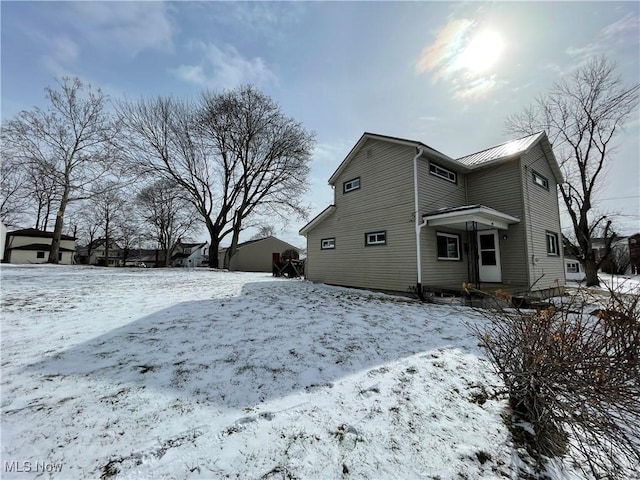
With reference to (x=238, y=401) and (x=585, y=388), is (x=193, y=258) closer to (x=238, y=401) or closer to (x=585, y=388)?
(x=238, y=401)

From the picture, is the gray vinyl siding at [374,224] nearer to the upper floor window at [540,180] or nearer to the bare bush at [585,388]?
the upper floor window at [540,180]

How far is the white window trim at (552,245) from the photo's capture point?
11.0 m

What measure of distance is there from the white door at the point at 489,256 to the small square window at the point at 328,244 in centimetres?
599

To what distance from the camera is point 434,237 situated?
30.1 ft

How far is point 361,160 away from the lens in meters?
11.3

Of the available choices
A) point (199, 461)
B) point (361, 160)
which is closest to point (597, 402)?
point (199, 461)

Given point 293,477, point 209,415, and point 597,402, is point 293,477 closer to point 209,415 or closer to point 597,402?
point 209,415

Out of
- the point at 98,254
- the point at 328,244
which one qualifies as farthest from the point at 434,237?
the point at 98,254

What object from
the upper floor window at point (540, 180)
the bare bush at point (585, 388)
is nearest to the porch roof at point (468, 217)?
the upper floor window at point (540, 180)

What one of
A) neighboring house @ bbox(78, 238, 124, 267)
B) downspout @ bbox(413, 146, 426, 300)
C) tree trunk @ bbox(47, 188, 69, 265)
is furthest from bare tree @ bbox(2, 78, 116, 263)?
neighboring house @ bbox(78, 238, 124, 267)

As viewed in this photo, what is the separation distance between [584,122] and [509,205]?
440 inches

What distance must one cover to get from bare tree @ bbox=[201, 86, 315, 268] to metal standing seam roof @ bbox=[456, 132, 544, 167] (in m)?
12.4

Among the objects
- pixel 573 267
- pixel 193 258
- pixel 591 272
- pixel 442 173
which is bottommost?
pixel 591 272

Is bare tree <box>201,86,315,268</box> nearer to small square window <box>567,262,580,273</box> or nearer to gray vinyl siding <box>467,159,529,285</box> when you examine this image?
gray vinyl siding <box>467,159,529,285</box>
